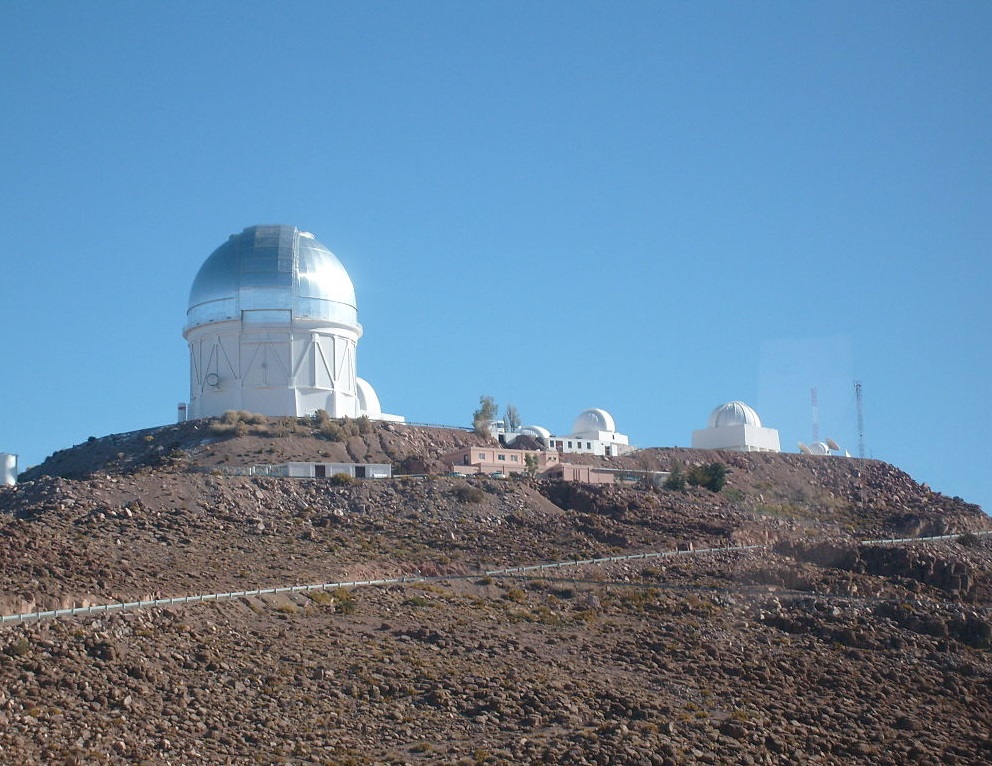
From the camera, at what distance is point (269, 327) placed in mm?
56062

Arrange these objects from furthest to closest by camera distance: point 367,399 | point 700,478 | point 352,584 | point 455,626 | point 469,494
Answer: point 367,399, point 700,478, point 469,494, point 352,584, point 455,626

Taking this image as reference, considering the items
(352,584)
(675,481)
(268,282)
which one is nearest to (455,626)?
(352,584)

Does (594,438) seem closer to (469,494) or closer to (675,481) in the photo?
(675,481)

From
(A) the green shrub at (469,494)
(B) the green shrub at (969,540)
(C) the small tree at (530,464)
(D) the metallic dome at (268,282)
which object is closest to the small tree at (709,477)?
(C) the small tree at (530,464)

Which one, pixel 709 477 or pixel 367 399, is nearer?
pixel 709 477

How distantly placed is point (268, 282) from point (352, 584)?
22125mm

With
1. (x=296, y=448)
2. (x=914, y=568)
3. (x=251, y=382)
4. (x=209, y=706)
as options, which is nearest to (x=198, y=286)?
(x=251, y=382)

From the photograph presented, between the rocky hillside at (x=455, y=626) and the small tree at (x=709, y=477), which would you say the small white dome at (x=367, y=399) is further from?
the small tree at (x=709, y=477)

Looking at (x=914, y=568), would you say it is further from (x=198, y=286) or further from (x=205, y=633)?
(x=198, y=286)

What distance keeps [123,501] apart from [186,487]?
8.55ft

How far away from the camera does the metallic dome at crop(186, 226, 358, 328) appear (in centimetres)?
5616

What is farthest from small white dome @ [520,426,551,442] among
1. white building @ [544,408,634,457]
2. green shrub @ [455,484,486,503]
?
green shrub @ [455,484,486,503]

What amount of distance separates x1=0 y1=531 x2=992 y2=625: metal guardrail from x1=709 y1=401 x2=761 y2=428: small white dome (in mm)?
17131

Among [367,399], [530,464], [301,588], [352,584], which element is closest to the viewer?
[301,588]
